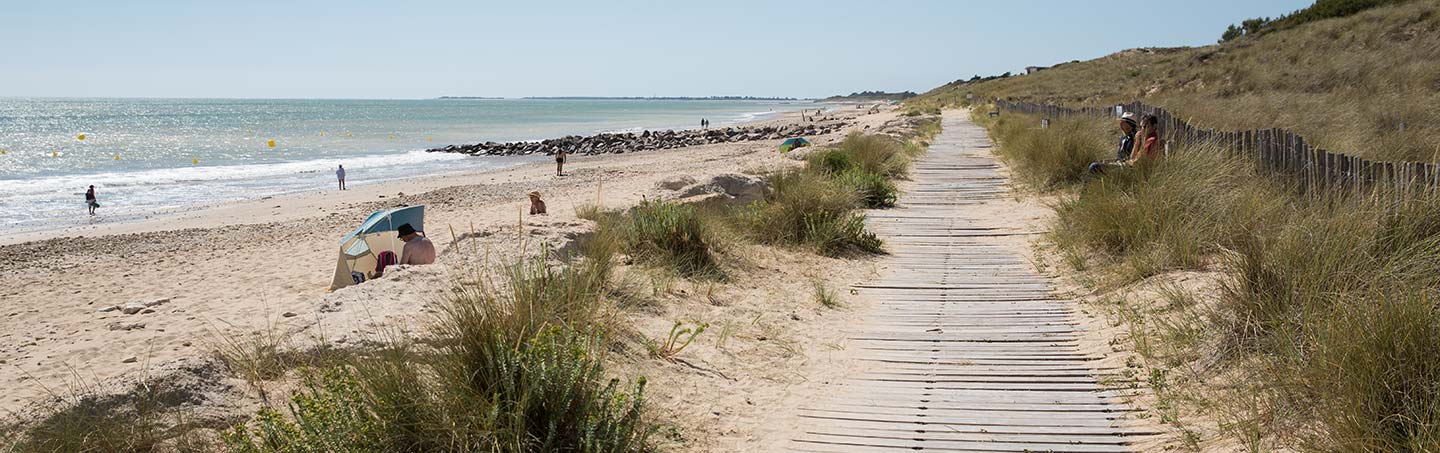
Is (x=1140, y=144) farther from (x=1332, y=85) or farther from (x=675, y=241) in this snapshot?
(x=1332, y=85)

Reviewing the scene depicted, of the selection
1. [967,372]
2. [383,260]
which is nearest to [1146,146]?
[967,372]

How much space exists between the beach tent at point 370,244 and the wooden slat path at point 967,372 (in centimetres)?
477

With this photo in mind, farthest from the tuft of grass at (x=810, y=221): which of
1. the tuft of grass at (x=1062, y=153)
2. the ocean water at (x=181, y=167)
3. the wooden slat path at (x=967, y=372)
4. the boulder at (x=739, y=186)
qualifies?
the ocean water at (x=181, y=167)

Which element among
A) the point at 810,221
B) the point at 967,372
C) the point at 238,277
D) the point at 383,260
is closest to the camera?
the point at 967,372

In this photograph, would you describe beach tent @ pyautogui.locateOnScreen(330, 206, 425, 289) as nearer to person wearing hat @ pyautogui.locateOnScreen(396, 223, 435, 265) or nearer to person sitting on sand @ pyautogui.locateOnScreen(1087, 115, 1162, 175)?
person wearing hat @ pyautogui.locateOnScreen(396, 223, 435, 265)

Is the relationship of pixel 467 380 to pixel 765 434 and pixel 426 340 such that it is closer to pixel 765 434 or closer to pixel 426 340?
pixel 426 340

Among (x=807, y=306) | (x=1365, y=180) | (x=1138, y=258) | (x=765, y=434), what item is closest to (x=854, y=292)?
(x=807, y=306)

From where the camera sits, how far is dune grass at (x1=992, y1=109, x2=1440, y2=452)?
335 centimetres

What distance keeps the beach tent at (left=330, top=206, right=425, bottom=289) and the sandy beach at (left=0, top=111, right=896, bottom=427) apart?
0.38 meters

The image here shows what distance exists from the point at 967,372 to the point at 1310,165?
3.89 m

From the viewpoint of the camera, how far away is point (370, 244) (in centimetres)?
948

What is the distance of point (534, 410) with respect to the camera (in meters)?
3.67

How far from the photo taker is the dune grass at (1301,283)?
3.35 m

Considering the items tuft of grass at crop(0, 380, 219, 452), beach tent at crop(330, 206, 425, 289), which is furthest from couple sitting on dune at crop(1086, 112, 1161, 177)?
tuft of grass at crop(0, 380, 219, 452)
